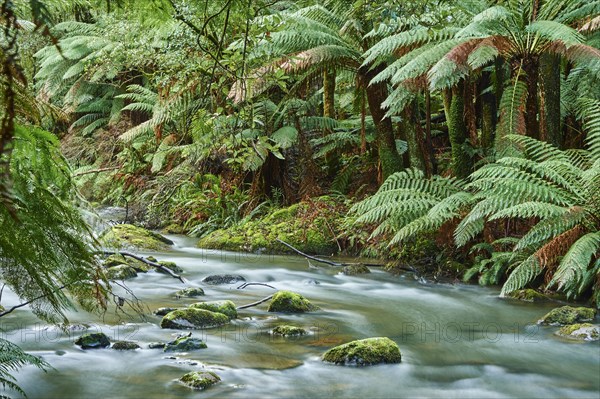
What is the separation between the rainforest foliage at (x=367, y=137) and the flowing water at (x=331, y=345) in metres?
0.59

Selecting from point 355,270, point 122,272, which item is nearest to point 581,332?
point 355,270

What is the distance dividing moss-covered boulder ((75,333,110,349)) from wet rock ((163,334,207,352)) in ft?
1.23

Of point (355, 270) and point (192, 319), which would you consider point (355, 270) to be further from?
point (192, 319)

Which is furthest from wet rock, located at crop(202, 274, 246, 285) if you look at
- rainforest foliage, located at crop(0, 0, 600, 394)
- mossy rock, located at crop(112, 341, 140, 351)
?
mossy rock, located at crop(112, 341, 140, 351)

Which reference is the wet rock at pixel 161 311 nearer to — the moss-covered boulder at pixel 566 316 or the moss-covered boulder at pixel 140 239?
the moss-covered boulder at pixel 566 316

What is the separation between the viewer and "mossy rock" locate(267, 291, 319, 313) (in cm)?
526

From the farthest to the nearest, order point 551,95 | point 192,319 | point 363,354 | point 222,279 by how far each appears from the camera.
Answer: point 551,95 → point 222,279 → point 192,319 → point 363,354

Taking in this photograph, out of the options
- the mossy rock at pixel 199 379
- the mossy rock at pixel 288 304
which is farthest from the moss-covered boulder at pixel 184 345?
the mossy rock at pixel 288 304

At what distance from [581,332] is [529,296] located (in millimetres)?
1210

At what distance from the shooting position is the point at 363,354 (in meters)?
3.97

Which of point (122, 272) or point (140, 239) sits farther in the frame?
point (140, 239)

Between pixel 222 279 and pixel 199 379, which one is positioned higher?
pixel 222 279

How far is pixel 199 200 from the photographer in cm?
1057

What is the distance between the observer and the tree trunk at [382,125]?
8484 millimetres
